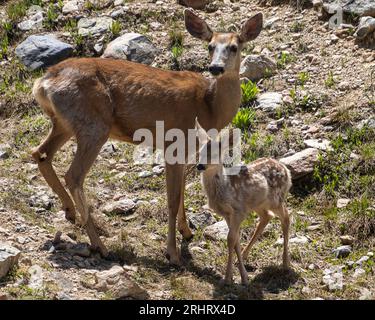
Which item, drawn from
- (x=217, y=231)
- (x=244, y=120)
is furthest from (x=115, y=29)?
(x=217, y=231)

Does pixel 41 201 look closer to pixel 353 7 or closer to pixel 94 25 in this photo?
pixel 94 25

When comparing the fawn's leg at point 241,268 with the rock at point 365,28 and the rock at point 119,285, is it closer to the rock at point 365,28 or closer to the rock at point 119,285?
the rock at point 119,285

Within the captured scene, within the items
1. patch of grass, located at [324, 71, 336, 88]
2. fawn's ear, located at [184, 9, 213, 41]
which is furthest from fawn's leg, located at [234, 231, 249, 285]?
patch of grass, located at [324, 71, 336, 88]

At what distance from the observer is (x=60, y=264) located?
870 centimetres

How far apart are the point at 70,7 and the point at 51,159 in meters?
5.33

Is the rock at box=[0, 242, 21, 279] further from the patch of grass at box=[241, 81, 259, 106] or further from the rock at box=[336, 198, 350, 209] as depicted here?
the patch of grass at box=[241, 81, 259, 106]

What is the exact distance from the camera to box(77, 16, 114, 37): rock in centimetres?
1380

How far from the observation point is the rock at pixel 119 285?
8070 mm

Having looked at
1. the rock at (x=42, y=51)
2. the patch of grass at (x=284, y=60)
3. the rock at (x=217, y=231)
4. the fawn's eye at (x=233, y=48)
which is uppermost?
the fawn's eye at (x=233, y=48)

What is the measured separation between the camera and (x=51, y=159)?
389 inches

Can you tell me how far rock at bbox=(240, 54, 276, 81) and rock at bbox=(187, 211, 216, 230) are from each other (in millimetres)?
2899

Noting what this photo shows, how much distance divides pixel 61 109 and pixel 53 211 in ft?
4.74

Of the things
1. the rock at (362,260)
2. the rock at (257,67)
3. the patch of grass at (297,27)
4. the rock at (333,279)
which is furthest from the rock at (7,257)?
the patch of grass at (297,27)

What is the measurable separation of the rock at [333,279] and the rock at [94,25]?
6.40 metres
